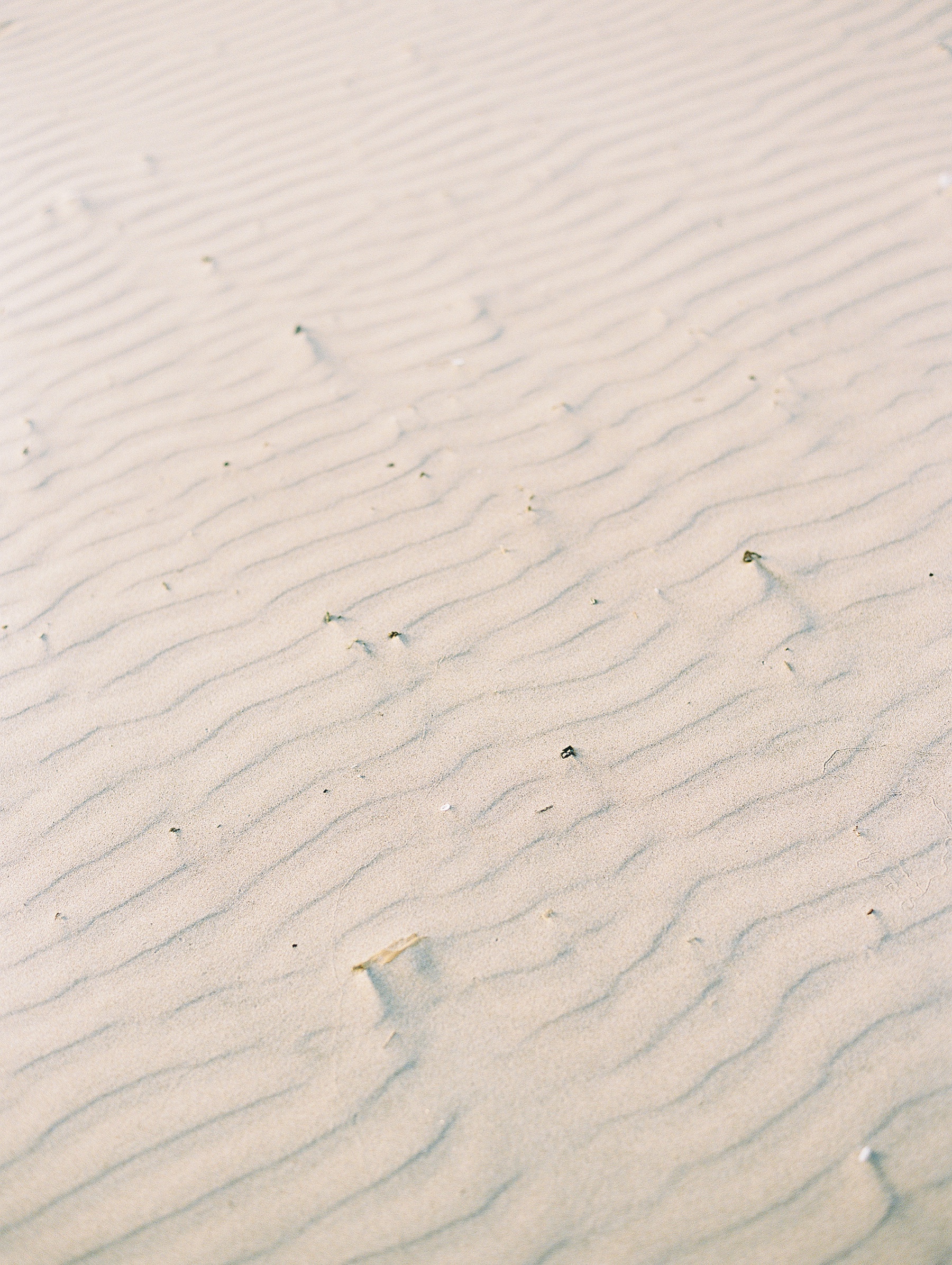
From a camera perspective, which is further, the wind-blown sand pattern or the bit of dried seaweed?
the bit of dried seaweed

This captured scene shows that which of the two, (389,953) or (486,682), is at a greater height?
(486,682)

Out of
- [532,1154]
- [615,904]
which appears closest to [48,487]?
[615,904]

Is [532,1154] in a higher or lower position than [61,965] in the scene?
lower

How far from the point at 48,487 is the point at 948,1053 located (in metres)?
2.97

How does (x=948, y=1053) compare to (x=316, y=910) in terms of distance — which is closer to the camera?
(x=948, y=1053)

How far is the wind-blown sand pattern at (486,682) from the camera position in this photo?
206 cm

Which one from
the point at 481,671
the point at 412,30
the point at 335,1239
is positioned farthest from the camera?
the point at 412,30

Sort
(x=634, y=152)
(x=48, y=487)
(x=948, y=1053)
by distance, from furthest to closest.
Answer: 1. (x=634, y=152)
2. (x=48, y=487)
3. (x=948, y=1053)

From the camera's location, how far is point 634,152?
475cm

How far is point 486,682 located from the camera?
284 cm

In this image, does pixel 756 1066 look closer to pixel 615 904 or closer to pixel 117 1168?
pixel 615 904

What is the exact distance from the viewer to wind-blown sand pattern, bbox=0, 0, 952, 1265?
81.3 inches

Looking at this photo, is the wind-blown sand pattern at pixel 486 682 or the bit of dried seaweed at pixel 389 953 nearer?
the wind-blown sand pattern at pixel 486 682

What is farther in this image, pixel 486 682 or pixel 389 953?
pixel 486 682
